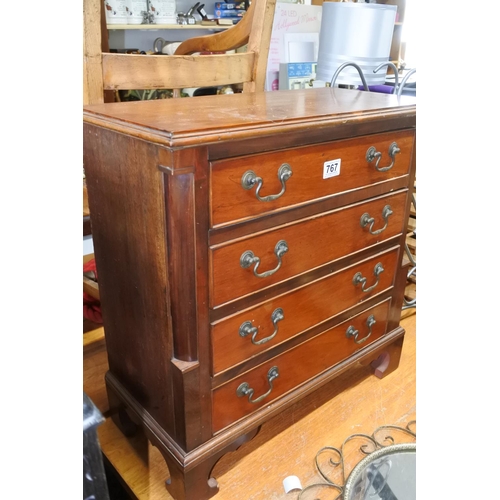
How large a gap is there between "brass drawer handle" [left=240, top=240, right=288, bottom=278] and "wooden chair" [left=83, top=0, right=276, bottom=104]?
519mm

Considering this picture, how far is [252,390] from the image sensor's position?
936mm

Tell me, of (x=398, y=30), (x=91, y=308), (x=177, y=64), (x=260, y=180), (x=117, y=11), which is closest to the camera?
(x=260, y=180)

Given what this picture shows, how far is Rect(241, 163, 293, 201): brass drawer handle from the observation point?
0.75m

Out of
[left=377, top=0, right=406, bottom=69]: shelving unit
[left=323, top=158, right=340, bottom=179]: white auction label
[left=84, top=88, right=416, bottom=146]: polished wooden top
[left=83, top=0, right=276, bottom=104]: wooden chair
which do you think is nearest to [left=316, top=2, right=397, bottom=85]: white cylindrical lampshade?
[left=83, top=0, right=276, bottom=104]: wooden chair

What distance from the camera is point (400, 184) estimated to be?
1.06m

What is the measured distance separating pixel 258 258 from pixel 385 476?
507 mm

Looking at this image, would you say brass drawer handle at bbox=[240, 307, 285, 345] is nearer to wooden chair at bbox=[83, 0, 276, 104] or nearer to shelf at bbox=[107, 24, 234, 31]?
wooden chair at bbox=[83, 0, 276, 104]

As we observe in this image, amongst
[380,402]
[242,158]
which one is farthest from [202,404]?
[380,402]

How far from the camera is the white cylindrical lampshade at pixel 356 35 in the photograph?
1.51m

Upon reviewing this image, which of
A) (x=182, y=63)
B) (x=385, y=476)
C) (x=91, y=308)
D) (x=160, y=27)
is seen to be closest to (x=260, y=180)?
(x=182, y=63)

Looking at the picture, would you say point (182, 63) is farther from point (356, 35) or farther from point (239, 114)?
point (356, 35)

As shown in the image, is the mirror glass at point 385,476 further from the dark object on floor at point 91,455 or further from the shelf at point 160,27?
the shelf at point 160,27

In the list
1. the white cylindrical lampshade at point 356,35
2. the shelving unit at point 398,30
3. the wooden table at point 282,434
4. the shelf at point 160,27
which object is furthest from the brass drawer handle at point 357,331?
the shelving unit at point 398,30
